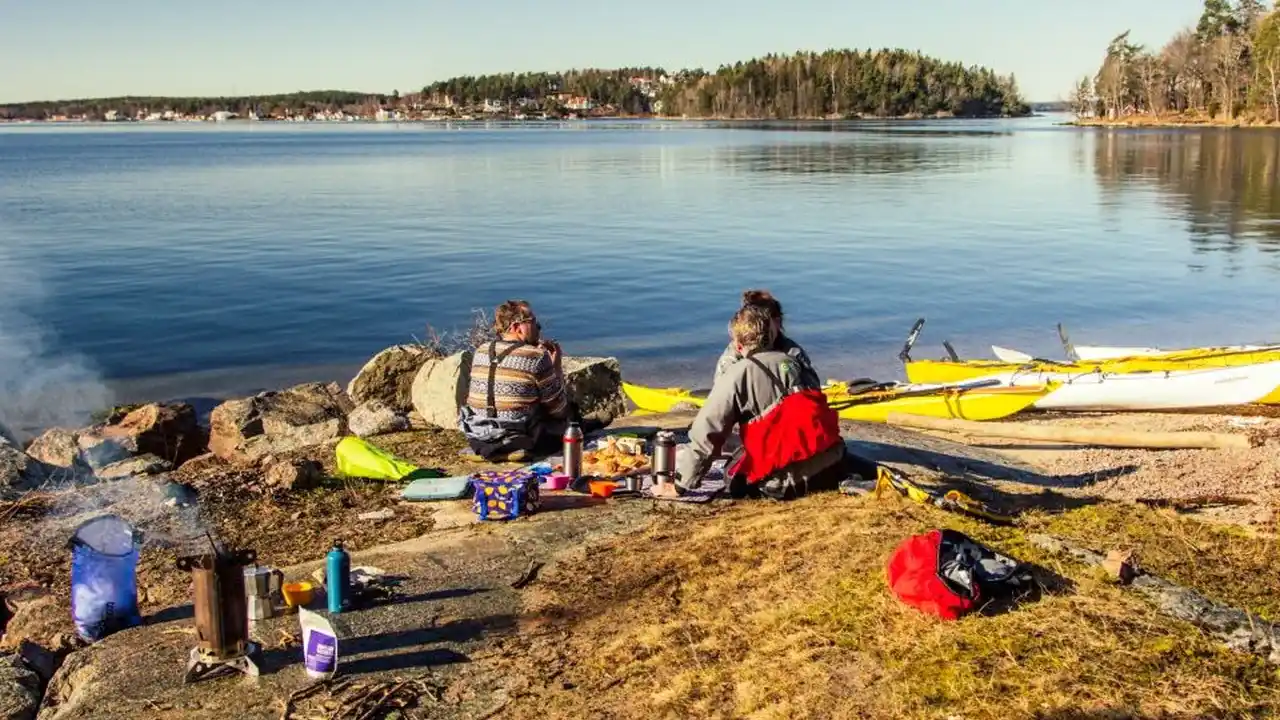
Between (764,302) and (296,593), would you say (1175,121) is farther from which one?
(296,593)

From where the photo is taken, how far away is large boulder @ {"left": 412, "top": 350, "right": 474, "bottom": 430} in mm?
11906

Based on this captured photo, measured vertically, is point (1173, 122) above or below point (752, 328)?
above

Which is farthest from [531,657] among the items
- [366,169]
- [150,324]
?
[366,169]

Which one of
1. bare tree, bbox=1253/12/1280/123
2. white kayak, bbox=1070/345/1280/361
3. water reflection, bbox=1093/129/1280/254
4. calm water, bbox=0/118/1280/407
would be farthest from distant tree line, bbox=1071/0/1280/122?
white kayak, bbox=1070/345/1280/361

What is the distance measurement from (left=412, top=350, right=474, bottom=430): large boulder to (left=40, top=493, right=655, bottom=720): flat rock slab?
4.22 m

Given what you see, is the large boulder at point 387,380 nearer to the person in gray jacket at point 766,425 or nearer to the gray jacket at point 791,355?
the gray jacket at point 791,355

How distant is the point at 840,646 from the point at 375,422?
759 centimetres

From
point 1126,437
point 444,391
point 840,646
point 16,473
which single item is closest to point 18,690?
point 840,646

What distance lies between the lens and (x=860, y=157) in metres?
83.7

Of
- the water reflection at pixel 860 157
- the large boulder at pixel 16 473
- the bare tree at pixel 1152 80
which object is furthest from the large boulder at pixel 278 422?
the bare tree at pixel 1152 80

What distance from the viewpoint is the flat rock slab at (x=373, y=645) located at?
541cm

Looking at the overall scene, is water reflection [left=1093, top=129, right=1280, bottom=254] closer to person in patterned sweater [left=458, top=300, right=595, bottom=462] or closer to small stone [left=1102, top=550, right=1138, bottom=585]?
person in patterned sweater [left=458, top=300, right=595, bottom=462]

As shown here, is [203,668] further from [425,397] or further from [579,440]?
[425,397]

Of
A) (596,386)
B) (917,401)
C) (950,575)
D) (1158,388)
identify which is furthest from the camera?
(1158,388)
